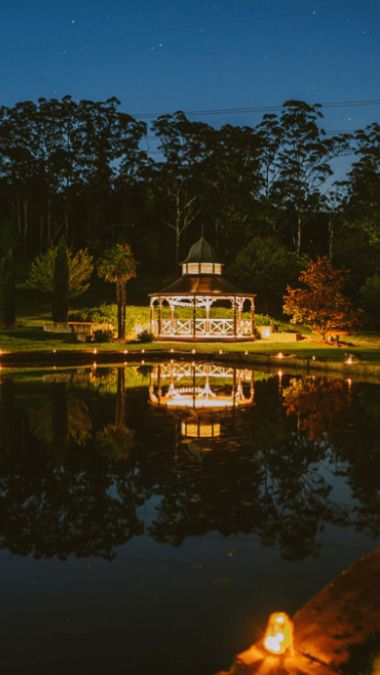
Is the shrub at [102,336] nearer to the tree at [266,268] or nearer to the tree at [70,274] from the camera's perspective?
the tree at [70,274]

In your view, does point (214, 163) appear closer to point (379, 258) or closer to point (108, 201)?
point (108, 201)

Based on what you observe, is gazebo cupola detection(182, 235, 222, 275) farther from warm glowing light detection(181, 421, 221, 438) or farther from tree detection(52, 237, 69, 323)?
warm glowing light detection(181, 421, 221, 438)

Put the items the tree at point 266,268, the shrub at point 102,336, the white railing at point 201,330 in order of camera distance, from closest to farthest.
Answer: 1. the shrub at point 102,336
2. the white railing at point 201,330
3. the tree at point 266,268

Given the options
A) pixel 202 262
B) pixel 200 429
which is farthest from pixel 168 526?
pixel 202 262

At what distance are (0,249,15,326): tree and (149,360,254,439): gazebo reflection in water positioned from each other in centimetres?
1558

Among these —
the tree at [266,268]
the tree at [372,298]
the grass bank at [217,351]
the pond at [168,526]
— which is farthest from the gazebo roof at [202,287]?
the pond at [168,526]

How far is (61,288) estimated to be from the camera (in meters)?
37.8

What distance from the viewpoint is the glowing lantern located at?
3.67 meters

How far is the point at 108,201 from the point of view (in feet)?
214

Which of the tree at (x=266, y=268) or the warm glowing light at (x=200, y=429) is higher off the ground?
the tree at (x=266, y=268)

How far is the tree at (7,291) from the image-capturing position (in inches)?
1471

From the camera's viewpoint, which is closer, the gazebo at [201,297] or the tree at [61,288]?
the gazebo at [201,297]

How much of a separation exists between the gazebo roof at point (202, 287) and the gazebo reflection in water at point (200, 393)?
1283cm

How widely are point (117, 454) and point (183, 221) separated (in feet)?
178
